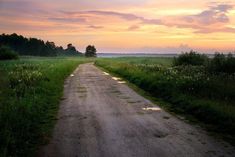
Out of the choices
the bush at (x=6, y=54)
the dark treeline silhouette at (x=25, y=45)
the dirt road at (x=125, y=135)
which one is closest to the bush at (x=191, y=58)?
the dirt road at (x=125, y=135)

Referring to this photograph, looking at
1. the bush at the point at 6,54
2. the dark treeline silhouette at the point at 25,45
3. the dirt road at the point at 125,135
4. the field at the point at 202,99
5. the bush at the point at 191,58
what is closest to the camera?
the dirt road at the point at 125,135

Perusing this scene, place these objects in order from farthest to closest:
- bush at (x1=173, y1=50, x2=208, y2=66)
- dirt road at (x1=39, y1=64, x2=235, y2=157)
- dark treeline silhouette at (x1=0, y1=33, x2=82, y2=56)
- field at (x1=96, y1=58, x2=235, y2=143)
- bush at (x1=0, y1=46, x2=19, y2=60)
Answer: dark treeline silhouette at (x1=0, y1=33, x2=82, y2=56), bush at (x1=0, y1=46, x2=19, y2=60), bush at (x1=173, y1=50, x2=208, y2=66), field at (x1=96, y1=58, x2=235, y2=143), dirt road at (x1=39, y1=64, x2=235, y2=157)

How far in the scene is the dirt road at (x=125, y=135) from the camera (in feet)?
29.8

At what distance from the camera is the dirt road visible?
29.8 ft

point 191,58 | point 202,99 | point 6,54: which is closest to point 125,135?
point 202,99

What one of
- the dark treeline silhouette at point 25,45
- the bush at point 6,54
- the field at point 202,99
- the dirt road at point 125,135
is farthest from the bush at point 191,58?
the dark treeline silhouette at point 25,45

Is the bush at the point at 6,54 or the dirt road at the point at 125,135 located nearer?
the dirt road at the point at 125,135

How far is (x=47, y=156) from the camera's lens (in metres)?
8.91

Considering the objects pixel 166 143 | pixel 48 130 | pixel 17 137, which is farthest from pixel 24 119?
pixel 166 143

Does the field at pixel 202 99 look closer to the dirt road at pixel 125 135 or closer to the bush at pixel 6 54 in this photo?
the dirt road at pixel 125 135

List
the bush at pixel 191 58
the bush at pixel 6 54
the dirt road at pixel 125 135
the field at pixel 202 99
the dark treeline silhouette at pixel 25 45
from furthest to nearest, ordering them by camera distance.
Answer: the dark treeline silhouette at pixel 25 45 → the bush at pixel 6 54 → the bush at pixel 191 58 → the field at pixel 202 99 → the dirt road at pixel 125 135

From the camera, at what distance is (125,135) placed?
10.9 m

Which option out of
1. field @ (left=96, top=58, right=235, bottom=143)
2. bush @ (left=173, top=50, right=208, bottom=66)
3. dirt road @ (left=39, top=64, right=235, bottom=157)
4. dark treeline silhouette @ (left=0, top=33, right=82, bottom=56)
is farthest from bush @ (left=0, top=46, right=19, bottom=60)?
dirt road @ (left=39, top=64, right=235, bottom=157)

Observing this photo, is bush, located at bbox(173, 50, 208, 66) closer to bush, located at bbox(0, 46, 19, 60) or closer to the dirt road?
the dirt road
